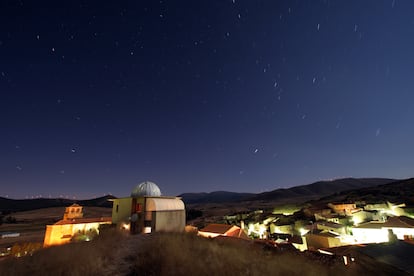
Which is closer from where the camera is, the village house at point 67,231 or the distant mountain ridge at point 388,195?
the village house at point 67,231

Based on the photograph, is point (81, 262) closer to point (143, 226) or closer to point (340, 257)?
point (143, 226)

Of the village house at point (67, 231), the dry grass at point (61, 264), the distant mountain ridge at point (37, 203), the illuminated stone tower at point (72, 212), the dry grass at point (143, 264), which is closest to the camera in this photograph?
the dry grass at point (61, 264)

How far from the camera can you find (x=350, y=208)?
48.2 m

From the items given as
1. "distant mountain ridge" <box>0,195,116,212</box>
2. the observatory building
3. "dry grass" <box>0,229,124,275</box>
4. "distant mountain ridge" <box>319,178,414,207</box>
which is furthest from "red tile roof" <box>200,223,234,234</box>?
"distant mountain ridge" <box>0,195,116,212</box>

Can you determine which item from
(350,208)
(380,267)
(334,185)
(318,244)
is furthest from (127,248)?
(334,185)

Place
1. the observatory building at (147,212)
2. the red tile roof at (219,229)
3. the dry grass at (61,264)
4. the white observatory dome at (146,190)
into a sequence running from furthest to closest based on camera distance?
1. the red tile roof at (219,229)
2. the white observatory dome at (146,190)
3. the observatory building at (147,212)
4. the dry grass at (61,264)

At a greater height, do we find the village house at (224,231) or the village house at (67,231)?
the village house at (67,231)

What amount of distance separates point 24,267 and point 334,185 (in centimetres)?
22756

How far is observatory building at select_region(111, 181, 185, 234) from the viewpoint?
2198cm

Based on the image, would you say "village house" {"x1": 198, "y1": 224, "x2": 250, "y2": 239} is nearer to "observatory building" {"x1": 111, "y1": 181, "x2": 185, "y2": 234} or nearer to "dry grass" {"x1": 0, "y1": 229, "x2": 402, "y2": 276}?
"observatory building" {"x1": 111, "y1": 181, "x2": 185, "y2": 234}

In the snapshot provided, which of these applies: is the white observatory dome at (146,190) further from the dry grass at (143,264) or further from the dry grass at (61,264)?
the dry grass at (61,264)

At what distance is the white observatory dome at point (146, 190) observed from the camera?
24880 millimetres

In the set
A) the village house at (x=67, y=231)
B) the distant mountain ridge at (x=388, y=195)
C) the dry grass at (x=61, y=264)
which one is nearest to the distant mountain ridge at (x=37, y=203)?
the village house at (x=67, y=231)

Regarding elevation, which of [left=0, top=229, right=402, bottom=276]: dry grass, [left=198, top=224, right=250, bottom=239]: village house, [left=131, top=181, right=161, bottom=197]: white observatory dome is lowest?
[left=198, top=224, right=250, bottom=239]: village house
